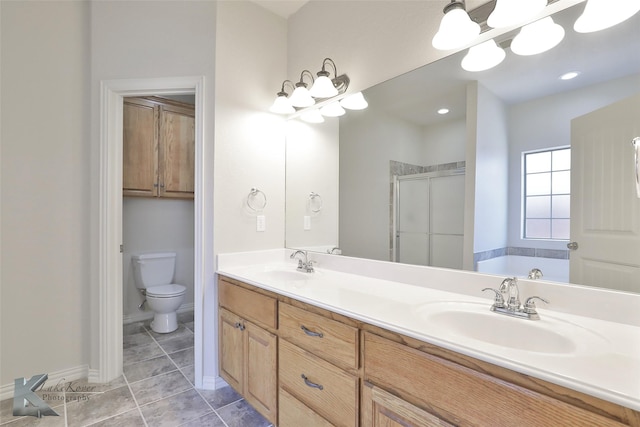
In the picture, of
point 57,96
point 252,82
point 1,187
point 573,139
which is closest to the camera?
point 573,139

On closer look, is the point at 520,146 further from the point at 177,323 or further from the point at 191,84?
the point at 177,323

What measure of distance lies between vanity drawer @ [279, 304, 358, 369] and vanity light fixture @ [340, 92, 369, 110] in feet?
4.06

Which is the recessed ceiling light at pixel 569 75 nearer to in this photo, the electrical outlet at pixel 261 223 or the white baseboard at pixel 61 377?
the electrical outlet at pixel 261 223

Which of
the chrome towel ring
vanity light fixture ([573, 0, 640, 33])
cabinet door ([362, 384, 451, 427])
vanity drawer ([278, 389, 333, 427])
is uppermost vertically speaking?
vanity light fixture ([573, 0, 640, 33])

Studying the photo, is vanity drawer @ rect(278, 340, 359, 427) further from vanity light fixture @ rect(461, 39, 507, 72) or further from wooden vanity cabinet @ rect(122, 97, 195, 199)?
wooden vanity cabinet @ rect(122, 97, 195, 199)

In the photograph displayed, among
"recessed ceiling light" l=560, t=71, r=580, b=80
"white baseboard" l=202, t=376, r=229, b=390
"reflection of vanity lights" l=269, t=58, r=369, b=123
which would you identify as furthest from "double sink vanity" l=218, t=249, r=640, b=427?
"reflection of vanity lights" l=269, t=58, r=369, b=123

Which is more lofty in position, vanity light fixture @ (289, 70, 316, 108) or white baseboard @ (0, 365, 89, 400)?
vanity light fixture @ (289, 70, 316, 108)

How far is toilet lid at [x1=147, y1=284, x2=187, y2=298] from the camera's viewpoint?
2707 millimetres

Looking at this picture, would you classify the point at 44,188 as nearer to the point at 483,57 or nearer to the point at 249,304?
the point at 249,304

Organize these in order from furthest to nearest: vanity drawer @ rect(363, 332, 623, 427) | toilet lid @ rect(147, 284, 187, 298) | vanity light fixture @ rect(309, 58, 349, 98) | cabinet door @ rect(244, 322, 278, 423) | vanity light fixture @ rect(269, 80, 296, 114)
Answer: toilet lid @ rect(147, 284, 187, 298) → vanity light fixture @ rect(269, 80, 296, 114) → vanity light fixture @ rect(309, 58, 349, 98) → cabinet door @ rect(244, 322, 278, 423) → vanity drawer @ rect(363, 332, 623, 427)

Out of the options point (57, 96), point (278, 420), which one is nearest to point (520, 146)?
point (278, 420)

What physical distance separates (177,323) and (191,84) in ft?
7.52

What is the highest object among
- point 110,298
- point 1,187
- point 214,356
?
point 1,187

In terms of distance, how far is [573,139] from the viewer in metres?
1.06
